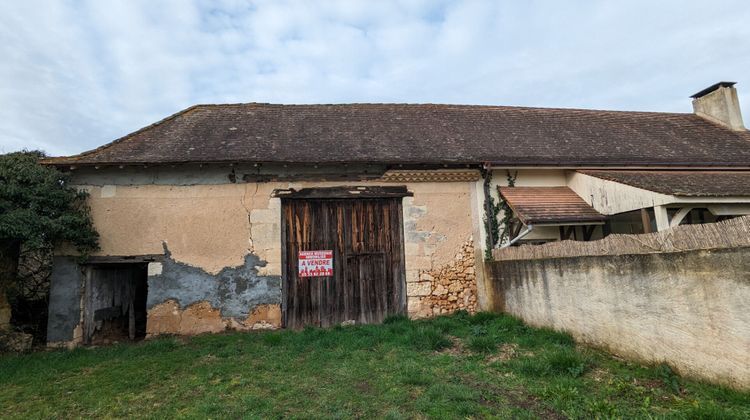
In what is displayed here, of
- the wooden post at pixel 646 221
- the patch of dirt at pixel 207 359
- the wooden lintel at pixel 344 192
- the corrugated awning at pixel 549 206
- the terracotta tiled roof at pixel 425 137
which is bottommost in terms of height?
the patch of dirt at pixel 207 359

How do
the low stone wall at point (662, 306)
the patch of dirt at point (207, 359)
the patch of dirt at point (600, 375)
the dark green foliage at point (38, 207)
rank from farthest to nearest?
the dark green foliage at point (38, 207), the patch of dirt at point (207, 359), the patch of dirt at point (600, 375), the low stone wall at point (662, 306)

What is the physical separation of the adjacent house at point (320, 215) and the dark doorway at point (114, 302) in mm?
34

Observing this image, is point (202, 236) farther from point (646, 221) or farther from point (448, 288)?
point (646, 221)

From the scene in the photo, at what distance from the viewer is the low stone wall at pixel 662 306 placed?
3863mm

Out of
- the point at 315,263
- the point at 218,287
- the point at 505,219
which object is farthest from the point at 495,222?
the point at 218,287

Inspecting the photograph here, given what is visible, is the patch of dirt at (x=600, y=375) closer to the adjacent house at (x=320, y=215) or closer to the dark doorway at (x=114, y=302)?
the adjacent house at (x=320, y=215)

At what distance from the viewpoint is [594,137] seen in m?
11.4

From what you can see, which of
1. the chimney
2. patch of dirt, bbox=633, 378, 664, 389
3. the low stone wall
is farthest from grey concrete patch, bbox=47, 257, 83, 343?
the chimney

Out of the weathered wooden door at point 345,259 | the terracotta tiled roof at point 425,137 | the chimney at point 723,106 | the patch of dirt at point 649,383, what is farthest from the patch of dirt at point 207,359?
the chimney at point 723,106

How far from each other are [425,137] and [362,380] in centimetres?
704

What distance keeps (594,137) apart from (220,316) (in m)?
10.6

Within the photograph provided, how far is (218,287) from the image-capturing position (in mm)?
8688

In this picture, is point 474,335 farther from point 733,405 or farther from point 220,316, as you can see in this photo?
point 220,316

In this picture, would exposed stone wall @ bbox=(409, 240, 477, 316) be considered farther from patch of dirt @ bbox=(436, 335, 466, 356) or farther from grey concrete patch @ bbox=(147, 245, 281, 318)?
grey concrete patch @ bbox=(147, 245, 281, 318)
